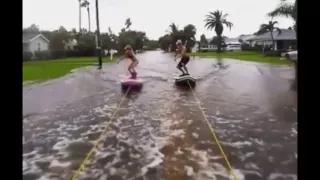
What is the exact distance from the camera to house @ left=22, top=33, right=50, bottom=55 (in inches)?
60.0

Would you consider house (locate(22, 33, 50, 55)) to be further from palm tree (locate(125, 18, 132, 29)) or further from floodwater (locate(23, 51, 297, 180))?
palm tree (locate(125, 18, 132, 29))

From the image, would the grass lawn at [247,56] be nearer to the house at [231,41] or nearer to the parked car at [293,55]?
the house at [231,41]

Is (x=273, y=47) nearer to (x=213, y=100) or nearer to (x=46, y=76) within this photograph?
(x=213, y=100)

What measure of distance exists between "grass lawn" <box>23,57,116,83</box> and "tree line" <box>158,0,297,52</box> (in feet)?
1.64

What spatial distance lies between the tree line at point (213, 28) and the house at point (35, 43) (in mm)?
736

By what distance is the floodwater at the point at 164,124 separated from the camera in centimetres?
162

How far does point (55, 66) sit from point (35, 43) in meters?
0.50

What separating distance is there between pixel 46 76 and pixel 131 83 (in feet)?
1.91

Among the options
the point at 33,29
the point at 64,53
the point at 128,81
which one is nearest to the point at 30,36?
the point at 33,29

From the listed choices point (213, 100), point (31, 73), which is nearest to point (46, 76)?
point (31, 73)

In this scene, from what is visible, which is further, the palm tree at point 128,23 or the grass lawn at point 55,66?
the palm tree at point 128,23

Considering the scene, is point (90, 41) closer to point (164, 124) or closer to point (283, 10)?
point (164, 124)

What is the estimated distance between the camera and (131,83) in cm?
233

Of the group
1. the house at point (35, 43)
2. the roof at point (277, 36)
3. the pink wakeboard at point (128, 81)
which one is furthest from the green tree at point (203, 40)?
the house at point (35, 43)
